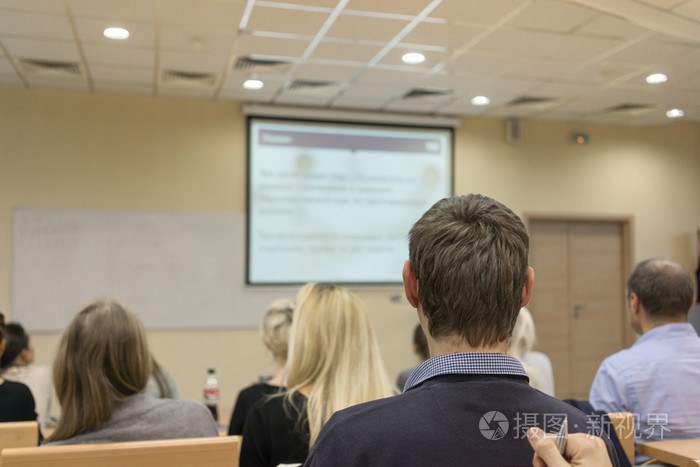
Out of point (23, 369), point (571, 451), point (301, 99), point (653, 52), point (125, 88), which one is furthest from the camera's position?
point (301, 99)

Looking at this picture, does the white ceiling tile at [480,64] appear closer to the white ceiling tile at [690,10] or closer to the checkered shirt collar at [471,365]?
the white ceiling tile at [690,10]

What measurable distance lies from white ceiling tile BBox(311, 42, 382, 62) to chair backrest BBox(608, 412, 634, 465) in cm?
329

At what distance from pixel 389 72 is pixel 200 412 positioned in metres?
3.70

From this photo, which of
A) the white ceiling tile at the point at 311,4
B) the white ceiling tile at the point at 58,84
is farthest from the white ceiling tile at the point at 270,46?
the white ceiling tile at the point at 58,84

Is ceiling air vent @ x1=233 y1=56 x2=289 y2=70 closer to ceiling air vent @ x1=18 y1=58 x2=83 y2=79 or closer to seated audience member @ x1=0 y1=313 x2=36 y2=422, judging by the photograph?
ceiling air vent @ x1=18 y1=58 x2=83 y2=79

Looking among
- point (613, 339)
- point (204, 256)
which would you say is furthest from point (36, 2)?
point (613, 339)

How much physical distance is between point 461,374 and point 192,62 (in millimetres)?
4488

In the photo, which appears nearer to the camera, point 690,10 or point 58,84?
point 690,10

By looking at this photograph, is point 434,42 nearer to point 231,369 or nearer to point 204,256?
point 204,256

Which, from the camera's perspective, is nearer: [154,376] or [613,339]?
[154,376]

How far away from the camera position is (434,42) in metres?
4.43

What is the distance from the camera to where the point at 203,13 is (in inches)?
153

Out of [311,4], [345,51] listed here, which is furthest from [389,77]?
[311,4]

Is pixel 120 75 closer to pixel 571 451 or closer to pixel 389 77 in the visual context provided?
pixel 389 77
